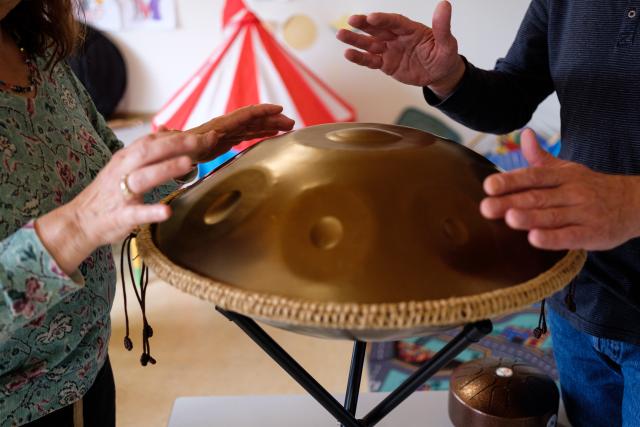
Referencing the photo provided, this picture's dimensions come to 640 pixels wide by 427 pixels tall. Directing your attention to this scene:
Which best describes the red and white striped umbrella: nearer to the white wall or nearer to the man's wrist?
the white wall

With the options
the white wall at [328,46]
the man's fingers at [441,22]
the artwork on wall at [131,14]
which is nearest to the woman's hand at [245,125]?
the man's fingers at [441,22]

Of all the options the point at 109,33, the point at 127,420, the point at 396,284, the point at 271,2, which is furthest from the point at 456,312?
the point at 109,33

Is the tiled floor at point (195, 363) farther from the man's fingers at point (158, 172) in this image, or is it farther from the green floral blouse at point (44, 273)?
the man's fingers at point (158, 172)

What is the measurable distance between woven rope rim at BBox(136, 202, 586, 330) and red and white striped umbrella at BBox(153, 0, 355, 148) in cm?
181

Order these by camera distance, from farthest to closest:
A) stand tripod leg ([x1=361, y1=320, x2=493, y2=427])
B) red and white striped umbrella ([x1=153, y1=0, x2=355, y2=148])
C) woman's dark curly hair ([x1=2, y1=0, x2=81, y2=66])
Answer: red and white striped umbrella ([x1=153, y1=0, x2=355, y2=148])
woman's dark curly hair ([x1=2, y1=0, x2=81, y2=66])
stand tripod leg ([x1=361, y1=320, x2=493, y2=427])

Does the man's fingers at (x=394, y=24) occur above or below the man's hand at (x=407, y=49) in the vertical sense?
above

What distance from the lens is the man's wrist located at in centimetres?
102

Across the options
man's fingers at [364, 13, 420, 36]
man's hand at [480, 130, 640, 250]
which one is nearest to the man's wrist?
man's fingers at [364, 13, 420, 36]

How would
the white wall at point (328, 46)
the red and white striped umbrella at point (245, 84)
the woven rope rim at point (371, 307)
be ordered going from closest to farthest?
1. the woven rope rim at point (371, 307)
2. the red and white striped umbrella at point (245, 84)
3. the white wall at point (328, 46)

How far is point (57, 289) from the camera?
60 centimetres

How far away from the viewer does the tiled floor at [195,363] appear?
2033 mm

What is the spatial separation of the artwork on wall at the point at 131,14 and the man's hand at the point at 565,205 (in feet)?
7.99

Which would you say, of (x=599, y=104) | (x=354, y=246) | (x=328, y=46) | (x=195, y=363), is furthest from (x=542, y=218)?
(x=328, y=46)

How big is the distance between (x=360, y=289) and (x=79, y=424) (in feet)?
1.83
